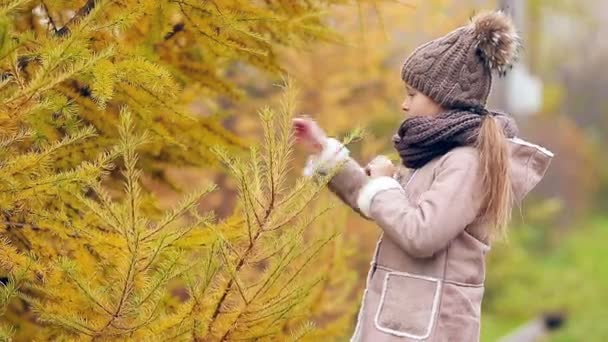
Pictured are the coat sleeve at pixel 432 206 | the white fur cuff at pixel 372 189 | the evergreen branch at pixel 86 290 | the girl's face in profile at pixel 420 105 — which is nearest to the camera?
the evergreen branch at pixel 86 290

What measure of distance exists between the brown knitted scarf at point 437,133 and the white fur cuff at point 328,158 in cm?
16

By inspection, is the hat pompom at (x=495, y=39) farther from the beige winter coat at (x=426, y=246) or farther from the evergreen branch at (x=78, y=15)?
the evergreen branch at (x=78, y=15)

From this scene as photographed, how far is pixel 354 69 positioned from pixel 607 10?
704 inches

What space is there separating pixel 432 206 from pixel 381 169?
0.95 feet

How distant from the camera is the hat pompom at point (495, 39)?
243 cm

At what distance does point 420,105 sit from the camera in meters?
2.47

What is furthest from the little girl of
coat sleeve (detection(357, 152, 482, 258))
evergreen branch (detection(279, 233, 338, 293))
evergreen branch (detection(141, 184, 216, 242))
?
evergreen branch (detection(141, 184, 216, 242))

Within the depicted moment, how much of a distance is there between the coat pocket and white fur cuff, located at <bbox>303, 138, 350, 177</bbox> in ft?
1.01

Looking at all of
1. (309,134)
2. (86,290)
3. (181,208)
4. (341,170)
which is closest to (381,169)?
(341,170)

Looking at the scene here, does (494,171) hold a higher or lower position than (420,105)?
lower

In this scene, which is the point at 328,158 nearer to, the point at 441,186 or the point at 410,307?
the point at 441,186

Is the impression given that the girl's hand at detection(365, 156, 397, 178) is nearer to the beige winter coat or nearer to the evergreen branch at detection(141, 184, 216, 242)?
the beige winter coat

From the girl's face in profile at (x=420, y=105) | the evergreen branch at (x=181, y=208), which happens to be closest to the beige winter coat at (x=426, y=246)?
the girl's face in profile at (x=420, y=105)

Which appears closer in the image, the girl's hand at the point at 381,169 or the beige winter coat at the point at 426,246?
the beige winter coat at the point at 426,246
